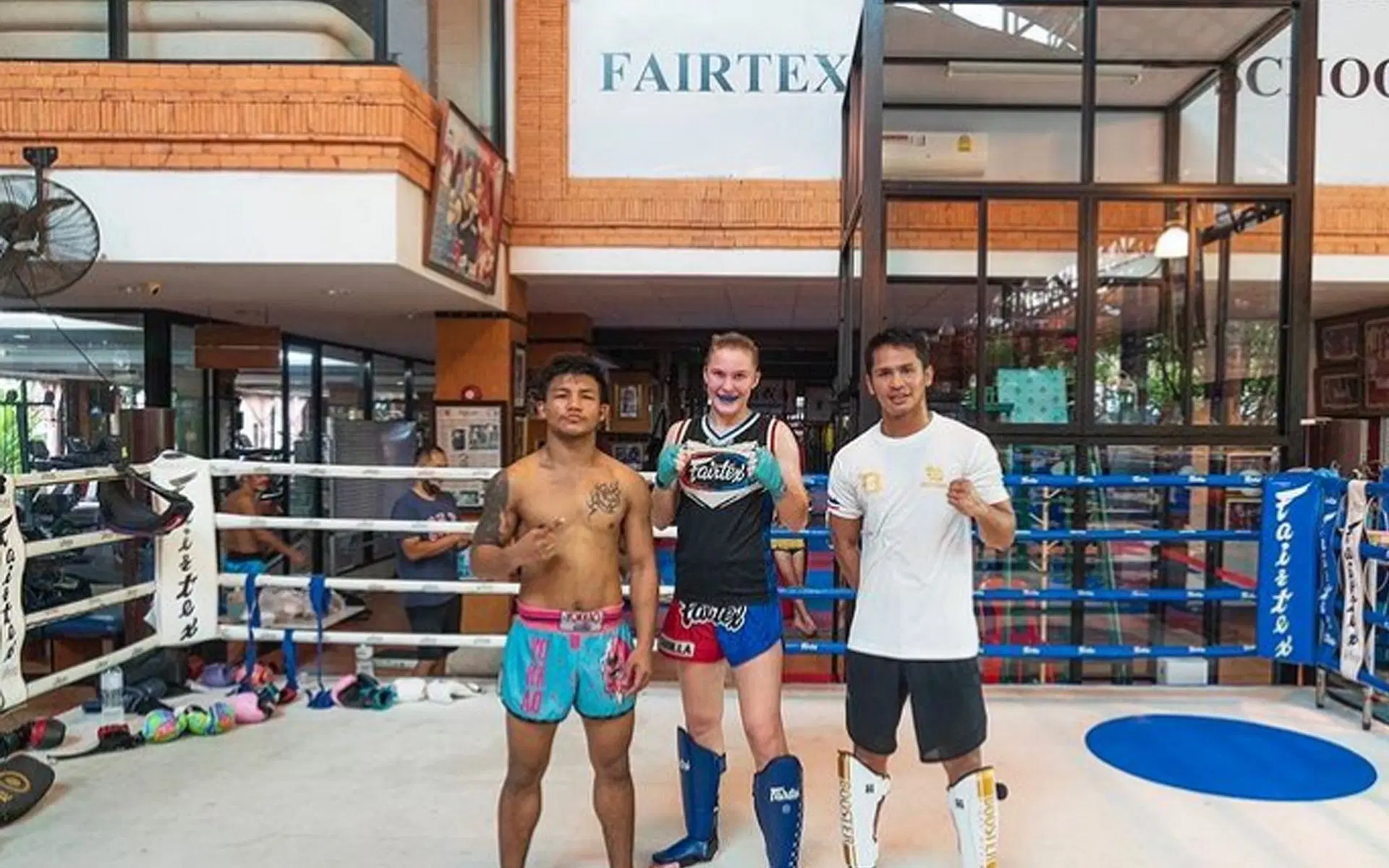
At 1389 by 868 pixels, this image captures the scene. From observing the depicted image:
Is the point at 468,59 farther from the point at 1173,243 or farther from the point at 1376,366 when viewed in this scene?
the point at 1376,366

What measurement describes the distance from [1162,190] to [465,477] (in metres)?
3.70

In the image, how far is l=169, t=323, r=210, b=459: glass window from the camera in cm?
678

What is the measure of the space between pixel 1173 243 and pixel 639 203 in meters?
3.58

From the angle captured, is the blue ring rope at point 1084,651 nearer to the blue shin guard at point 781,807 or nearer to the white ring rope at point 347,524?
the white ring rope at point 347,524

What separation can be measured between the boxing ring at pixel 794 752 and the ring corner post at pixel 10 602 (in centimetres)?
1

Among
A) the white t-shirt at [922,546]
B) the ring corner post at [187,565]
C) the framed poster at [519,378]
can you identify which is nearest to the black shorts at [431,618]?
the ring corner post at [187,565]

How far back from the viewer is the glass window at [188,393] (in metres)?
6.78

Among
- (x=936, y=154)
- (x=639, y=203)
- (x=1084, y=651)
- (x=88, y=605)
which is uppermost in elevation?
(x=936, y=154)

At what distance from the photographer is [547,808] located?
9.63 ft

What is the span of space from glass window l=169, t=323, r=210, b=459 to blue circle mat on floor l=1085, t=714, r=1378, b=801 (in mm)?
6363

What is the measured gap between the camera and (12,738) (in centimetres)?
337

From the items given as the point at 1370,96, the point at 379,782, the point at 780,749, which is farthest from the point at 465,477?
the point at 1370,96

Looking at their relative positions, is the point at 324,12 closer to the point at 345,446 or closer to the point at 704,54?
the point at 704,54

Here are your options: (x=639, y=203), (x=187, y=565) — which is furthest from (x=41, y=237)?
(x=639, y=203)
